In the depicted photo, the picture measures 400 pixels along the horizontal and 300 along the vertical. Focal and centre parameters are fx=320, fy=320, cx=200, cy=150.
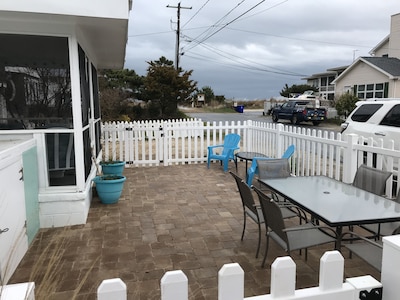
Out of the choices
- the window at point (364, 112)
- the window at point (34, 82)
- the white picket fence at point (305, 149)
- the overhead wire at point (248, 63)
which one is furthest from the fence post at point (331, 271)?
the overhead wire at point (248, 63)

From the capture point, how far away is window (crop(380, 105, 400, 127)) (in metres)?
5.34

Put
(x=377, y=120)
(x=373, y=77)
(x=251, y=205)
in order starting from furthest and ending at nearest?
(x=373, y=77), (x=377, y=120), (x=251, y=205)

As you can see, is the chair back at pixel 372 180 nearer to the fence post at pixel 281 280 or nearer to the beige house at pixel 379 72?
the fence post at pixel 281 280

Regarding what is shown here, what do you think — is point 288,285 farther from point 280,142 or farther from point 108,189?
point 280,142

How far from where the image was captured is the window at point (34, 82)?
3898 mm

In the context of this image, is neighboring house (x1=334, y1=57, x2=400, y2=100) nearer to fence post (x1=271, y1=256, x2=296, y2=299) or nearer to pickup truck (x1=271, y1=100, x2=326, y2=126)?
pickup truck (x1=271, y1=100, x2=326, y2=126)

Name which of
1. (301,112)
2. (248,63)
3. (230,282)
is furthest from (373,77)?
(230,282)

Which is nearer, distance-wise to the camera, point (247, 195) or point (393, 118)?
point (247, 195)

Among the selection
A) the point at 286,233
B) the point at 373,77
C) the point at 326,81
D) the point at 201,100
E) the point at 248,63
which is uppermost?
the point at 248,63

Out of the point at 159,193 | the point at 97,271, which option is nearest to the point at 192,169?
the point at 159,193

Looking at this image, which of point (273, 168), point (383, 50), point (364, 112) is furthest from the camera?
point (383, 50)

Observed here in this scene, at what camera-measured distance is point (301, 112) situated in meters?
20.8

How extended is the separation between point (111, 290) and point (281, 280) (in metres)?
0.61

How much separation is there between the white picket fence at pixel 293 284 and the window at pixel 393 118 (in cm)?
488
